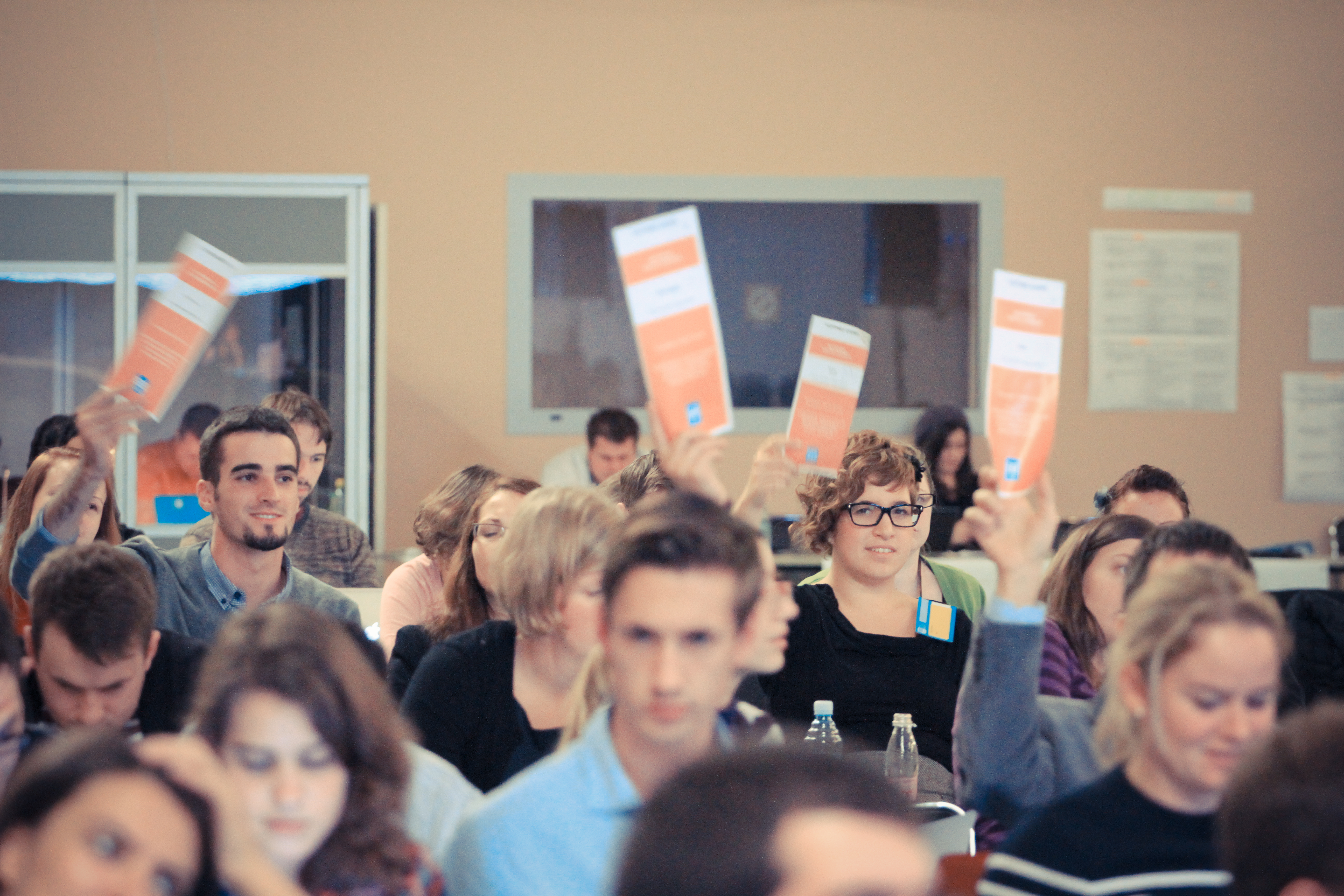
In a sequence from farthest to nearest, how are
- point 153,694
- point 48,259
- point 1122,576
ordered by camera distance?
1. point 48,259
2. point 1122,576
3. point 153,694

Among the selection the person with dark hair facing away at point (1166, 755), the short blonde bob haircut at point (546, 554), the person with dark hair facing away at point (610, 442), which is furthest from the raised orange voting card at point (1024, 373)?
the person with dark hair facing away at point (610, 442)

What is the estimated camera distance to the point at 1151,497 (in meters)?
3.19

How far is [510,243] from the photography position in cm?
594

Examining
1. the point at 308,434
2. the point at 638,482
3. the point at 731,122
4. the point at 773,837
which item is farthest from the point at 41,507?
the point at 731,122

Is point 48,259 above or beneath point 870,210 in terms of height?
beneath

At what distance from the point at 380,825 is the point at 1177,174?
566 centimetres

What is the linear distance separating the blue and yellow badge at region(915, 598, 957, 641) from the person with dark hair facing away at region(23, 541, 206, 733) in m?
1.55

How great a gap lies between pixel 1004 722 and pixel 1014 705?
3cm

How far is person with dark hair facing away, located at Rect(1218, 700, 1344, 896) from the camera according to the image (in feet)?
3.91

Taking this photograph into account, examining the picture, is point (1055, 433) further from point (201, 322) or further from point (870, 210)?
point (201, 322)

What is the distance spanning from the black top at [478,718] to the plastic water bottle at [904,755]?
2.33 ft

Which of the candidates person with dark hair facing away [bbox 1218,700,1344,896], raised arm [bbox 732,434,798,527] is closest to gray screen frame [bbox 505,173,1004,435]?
raised arm [bbox 732,434,798,527]

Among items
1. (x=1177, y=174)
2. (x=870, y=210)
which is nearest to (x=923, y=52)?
(x=870, y=210)

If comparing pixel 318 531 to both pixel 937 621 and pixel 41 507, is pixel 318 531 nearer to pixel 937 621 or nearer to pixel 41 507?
pixel 41 507
